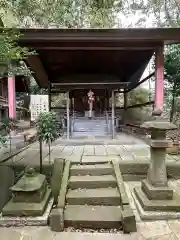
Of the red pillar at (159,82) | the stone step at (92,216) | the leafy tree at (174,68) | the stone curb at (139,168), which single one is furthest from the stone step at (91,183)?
the leafy tree at (174,68)

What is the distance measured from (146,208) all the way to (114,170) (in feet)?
3.20

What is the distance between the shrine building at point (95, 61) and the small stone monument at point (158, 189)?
0.61m

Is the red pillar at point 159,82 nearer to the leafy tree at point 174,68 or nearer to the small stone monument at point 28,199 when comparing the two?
the leafy tree at point 174,68

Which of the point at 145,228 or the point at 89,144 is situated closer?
the point at 145,228

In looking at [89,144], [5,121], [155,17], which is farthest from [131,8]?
[5,121]

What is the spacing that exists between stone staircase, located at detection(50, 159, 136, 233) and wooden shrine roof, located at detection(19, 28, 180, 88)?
3296 millimetres

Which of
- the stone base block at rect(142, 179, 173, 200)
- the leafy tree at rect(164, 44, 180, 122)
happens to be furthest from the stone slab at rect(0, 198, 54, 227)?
the leafy tree at rect(164, 44, 180, 122)

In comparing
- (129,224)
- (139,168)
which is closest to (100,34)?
(139,168)

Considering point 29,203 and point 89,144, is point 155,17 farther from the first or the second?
point 29,203

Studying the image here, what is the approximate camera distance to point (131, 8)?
1438 centimetres

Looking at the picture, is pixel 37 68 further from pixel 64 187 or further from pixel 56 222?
pixel 56 222

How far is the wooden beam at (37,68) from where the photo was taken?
291 inches

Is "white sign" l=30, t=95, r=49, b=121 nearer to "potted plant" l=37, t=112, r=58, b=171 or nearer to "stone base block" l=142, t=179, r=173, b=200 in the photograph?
"potted plant" l=37, t=112, r=58, b=171

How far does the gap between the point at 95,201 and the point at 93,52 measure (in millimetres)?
5386
